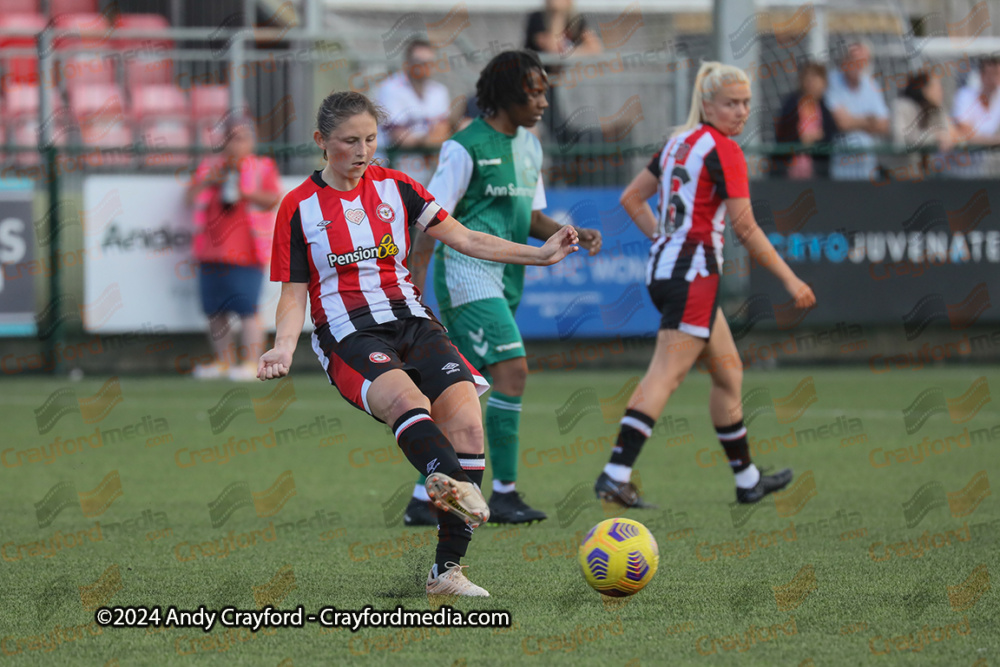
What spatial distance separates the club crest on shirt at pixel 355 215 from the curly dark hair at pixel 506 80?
1491mm

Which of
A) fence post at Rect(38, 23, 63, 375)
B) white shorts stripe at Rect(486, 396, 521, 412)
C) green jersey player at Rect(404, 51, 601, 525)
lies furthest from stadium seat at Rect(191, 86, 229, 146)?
white shorts stripe at Rect(486, 396, 521, 412)

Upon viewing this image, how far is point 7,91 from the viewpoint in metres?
13.8

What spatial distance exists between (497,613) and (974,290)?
1021cm

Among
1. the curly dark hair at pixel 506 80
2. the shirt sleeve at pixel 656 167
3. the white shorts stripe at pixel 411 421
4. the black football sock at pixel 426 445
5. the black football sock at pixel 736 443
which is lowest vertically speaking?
the black football sock at pixel 736 443

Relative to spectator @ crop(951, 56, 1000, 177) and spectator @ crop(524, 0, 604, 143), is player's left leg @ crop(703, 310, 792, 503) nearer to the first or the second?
spectator @ crop(524, 0, 604, 143)

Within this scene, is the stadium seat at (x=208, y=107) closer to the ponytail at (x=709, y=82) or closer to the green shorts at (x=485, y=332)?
the ponytail at (x=709, y=82)

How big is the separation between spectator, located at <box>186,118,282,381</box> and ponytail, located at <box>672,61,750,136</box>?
6.45 meters

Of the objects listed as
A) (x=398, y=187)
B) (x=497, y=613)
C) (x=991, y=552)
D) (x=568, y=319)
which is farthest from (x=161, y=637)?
(x=568, y=319)

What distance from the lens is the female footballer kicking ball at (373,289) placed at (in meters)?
4.38

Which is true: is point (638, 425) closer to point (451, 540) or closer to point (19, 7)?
point (451, 540)

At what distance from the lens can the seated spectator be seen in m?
13.9

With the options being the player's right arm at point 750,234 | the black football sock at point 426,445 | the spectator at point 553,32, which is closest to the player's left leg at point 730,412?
the player's right arm at point 750,234

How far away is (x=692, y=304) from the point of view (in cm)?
627

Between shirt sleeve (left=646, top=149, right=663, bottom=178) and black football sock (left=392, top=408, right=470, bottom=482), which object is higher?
shirt sleeve (left=646, top=149, right=663, bottom=178)
